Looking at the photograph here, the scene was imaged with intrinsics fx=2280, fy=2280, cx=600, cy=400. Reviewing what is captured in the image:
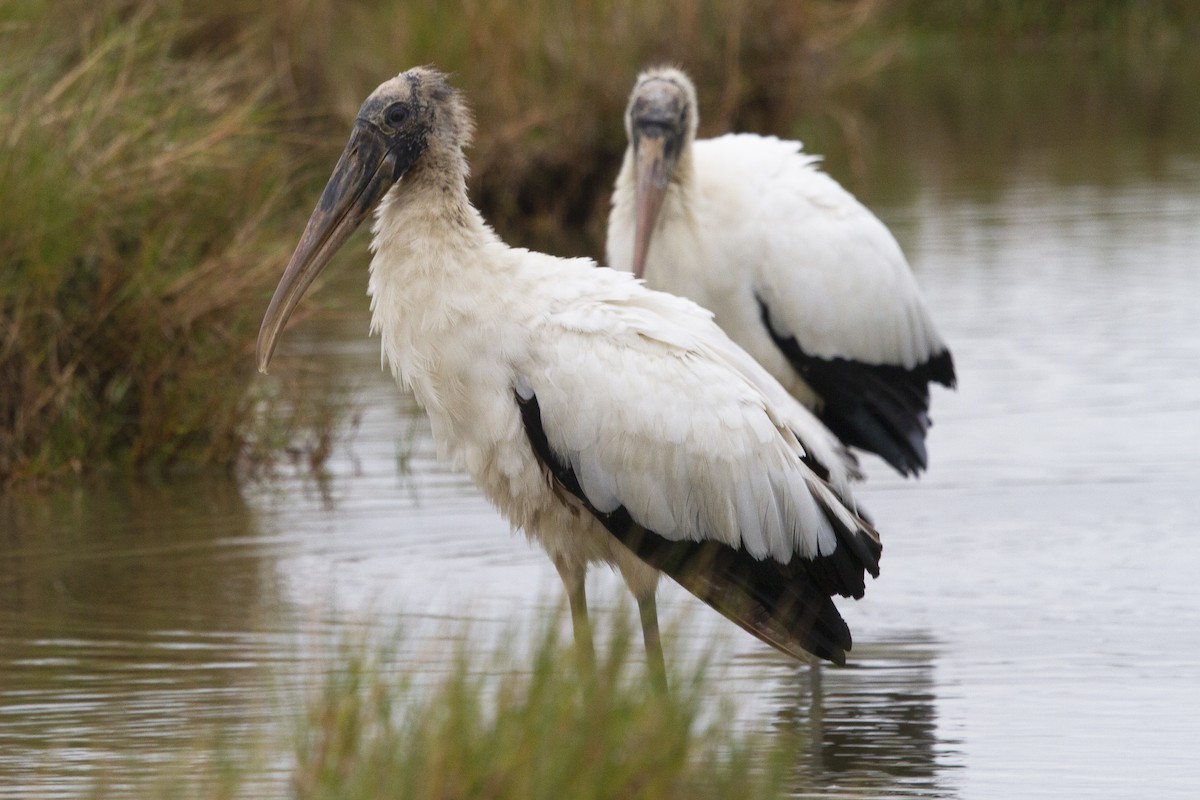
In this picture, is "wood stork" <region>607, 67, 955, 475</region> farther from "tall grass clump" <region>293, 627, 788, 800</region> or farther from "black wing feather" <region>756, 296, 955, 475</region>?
"tall grass clump" <region>293, 627, 788, 800</region>

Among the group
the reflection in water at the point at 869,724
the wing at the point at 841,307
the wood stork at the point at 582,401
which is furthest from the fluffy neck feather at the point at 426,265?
the wing at the point at 841,307

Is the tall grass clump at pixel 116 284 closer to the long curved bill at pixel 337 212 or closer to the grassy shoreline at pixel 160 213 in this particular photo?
the grassy shoreline at pixel 160 213

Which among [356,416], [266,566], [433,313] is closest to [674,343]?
[433,313]

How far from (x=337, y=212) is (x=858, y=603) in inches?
90.8

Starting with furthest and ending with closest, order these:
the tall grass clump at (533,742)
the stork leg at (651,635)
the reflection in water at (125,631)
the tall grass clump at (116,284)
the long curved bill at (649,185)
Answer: the tall grass clump at (116,284) → the long curved bill at (649,185) → the reflection in water at (125,631) → the stork leg at (651,635) → the tall grass clump at (533,742)

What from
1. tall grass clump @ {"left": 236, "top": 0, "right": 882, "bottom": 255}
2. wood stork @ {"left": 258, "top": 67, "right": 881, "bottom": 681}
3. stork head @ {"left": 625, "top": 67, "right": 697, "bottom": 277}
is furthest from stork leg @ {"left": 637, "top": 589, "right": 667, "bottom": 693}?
tall grass clump @ {"left": 236, "top": 0, "right": 882, "bottom": 255}

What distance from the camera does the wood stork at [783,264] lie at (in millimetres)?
7559

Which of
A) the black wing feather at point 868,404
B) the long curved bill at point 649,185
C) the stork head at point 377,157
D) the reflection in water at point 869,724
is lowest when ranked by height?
the reflection in water at point 869,724

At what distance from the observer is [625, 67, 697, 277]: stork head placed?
7.47 metres

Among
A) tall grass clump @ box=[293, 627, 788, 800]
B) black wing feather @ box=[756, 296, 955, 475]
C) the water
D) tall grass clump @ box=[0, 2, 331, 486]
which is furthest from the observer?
tall grass clump @ box=[0, 2, 331, 486]

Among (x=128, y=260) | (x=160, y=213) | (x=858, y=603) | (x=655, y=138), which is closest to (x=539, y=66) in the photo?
(x=160, y=213)

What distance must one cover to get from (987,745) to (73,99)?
484 centimetres

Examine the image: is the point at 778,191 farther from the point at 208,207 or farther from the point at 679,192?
the point at 208,207

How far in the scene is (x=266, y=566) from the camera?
770 centimetres
